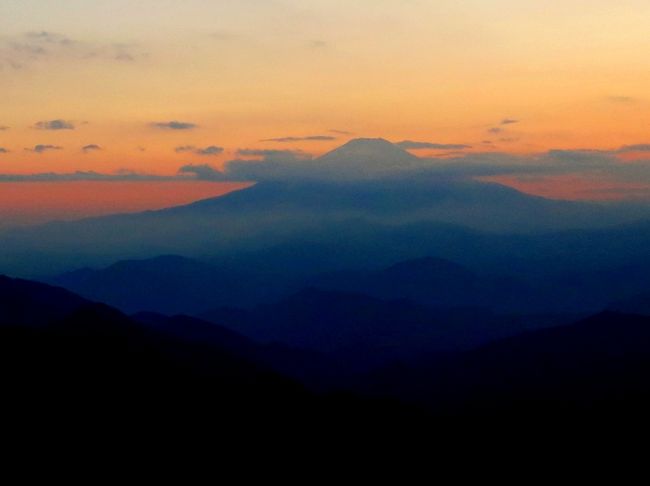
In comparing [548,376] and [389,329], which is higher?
[548,376]

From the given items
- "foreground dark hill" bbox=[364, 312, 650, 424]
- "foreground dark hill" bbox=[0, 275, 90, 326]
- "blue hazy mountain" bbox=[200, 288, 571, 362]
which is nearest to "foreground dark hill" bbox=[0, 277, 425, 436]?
"foreground dark hill" bbox=[364, 312, 650, 424]

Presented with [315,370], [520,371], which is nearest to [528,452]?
[520,371]

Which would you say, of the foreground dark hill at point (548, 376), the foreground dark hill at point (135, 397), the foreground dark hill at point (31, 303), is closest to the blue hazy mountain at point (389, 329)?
the foreground dark hill at point (548, 376)

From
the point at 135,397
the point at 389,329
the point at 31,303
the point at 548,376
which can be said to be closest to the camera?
the point at 135,397

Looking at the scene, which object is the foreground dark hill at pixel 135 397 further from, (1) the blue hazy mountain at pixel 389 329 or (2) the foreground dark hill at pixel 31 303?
(1) the blue hazy mountain at pixel 389 329

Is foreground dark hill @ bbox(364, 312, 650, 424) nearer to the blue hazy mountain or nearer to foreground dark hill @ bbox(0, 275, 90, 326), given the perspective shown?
foreground dark hill @ bbox(0, 275, 90, 326)

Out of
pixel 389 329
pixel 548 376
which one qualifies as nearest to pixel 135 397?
pixel 548 376

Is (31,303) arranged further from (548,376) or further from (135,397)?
(548,376)

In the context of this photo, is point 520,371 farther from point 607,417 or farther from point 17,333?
point 17,333

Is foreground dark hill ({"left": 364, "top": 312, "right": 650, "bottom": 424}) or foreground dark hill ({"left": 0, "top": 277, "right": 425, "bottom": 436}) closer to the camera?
foreground dark hill ({"left": 0, "top": 277, "right": 425, "bottom": 436})
